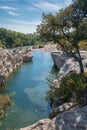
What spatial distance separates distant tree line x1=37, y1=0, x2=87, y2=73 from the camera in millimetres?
27172

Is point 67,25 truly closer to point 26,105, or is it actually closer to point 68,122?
point 26,105

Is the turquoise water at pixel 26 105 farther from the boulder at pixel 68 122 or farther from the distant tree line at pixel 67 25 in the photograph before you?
the distant tree line at pixel 67 25

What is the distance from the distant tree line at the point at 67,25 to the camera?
27172mm

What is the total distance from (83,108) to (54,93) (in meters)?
8.36

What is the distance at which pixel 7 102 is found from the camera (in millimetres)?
13172

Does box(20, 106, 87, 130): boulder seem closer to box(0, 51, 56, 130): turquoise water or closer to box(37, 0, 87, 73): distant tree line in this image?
box(0, 51, 56, 130): turquoise water

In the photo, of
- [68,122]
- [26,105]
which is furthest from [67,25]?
[68,122]

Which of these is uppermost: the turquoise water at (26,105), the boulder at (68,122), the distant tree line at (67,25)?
the distant tree line at (67,25)

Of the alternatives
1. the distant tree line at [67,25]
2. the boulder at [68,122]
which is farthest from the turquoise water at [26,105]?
the distant tree line at [67,25]

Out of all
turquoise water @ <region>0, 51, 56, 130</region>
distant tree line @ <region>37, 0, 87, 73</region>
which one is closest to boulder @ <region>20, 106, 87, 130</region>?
turquoise water @ <region>0, 51, 56, 130</region>

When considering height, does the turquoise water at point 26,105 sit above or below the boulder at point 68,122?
below

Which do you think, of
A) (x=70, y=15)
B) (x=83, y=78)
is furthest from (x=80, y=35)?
(x=83, y=78)

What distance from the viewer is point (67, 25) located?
1098 inches

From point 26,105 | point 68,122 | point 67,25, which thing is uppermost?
point 67,25
